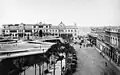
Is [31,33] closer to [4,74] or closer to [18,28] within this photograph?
[18,28]

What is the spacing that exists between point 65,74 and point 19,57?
6802mm

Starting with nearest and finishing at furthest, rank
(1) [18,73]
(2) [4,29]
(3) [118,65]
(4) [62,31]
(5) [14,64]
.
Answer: (5) [14,64], (1) [18,73], (3) [118,65], (2) [4,29], (4) [62,31]

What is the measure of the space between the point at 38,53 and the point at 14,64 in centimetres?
302

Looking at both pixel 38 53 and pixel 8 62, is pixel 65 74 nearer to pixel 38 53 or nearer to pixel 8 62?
pixel 38 53

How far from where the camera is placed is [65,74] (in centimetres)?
2023

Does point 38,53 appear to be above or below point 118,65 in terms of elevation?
above

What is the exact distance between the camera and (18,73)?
19.4 metres

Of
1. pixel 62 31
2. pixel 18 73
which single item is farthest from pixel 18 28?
pixel 18 73

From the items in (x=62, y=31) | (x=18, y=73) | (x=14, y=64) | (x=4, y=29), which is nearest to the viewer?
(x=14, y=64)

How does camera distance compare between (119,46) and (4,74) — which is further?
(119,46)

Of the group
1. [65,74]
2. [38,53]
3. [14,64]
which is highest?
[38,53]

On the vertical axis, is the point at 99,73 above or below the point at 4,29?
below

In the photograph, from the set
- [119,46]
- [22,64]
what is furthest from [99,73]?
[22,64]

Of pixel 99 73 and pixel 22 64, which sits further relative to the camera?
pixel 99 73
